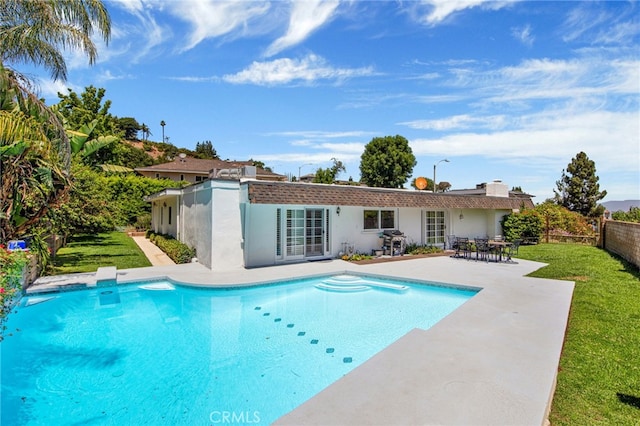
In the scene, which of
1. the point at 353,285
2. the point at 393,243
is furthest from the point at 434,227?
the point at 353,285

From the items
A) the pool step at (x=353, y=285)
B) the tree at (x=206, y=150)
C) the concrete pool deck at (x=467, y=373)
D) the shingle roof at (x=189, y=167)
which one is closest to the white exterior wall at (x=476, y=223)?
the pool step at (x=353, y=285)

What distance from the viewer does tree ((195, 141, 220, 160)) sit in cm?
7634

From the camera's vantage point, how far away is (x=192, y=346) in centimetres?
747

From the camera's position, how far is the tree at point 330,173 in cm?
4794

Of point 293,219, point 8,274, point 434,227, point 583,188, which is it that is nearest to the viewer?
point 8,274

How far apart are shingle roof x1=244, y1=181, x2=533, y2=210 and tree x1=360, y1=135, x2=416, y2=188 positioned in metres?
27.1

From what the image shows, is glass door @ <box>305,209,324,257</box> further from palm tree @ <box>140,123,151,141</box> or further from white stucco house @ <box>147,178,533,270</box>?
palm tree @ <box>140,123,151,141</box>

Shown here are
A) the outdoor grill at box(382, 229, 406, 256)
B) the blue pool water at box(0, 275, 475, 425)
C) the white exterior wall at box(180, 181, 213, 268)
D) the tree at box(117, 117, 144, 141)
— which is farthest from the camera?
the tree at box(117, 117, 144, 141)

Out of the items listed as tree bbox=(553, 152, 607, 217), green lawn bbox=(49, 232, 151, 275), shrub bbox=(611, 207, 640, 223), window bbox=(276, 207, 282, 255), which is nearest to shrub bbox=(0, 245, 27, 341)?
green lawn bbox=(49, 232, 151, 275)

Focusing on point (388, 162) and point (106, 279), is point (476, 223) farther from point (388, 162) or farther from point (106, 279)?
point (388, 162)

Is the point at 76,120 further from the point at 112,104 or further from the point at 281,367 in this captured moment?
the point at 281,367

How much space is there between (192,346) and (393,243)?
13640 mm

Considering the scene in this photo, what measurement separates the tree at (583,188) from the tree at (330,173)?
30.1m

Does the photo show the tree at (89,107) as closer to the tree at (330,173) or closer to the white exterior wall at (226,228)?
the tree at (330,173)
